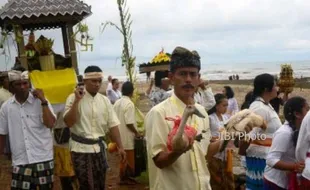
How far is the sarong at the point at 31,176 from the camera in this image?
5016mm

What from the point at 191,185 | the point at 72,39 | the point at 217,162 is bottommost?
the point at 217,162

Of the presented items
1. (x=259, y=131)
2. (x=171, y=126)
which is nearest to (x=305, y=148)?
(x=259, y=131)

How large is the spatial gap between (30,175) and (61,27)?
277 centimetres

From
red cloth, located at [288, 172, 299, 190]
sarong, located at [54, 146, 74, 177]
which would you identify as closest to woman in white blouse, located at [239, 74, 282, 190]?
red cloth, located at [288, 172, 299, 190]

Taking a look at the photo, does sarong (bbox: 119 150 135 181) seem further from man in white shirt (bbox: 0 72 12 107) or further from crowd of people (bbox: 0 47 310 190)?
man in white shirt (bbox: 0 72 12 107)

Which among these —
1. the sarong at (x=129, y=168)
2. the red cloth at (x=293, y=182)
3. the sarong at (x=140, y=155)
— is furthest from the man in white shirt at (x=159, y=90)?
the red cloth at (x=293, y=182)

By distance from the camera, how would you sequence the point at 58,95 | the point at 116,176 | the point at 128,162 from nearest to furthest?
the point at 58,95, the point at 128,162, the point at 116,176

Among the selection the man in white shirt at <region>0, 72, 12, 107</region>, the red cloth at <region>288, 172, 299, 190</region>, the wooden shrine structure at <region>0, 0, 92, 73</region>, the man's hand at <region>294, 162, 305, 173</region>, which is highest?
the wooden shrine structure at <region>0, 0, 92, 73</region>

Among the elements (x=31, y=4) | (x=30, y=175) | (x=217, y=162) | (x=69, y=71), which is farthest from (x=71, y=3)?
(x=217, y=162)

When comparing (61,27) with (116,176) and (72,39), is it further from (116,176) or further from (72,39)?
(116,176)

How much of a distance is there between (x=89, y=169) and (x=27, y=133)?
0.96 m

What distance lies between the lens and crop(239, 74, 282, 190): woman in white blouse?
5.10 metres

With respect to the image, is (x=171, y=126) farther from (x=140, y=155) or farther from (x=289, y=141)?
(x=140, y=155)

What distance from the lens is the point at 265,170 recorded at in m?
4.82
